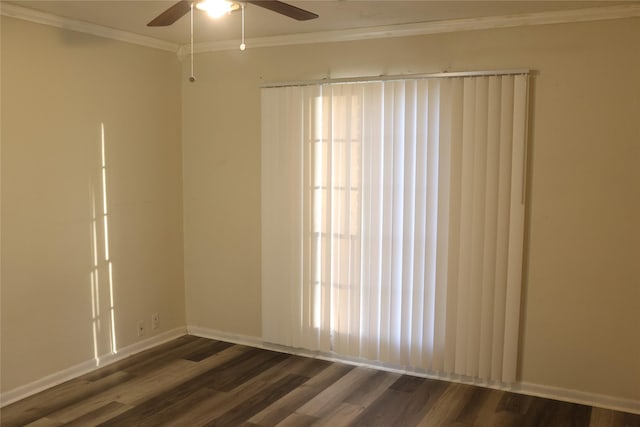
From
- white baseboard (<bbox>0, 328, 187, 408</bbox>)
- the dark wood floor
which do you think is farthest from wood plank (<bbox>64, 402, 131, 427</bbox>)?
white baseboard (<bbox>0, 328, 187, 408</bbox>)

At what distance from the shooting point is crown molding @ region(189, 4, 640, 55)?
3.48m

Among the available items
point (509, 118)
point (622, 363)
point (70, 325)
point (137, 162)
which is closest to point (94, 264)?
point (70, 325)

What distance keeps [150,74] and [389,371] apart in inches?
111

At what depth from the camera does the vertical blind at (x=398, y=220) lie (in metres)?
3.79

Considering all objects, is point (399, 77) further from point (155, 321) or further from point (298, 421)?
point (155, 321)

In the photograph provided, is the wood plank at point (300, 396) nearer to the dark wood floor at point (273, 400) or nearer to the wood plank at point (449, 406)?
the dark wood floor at point (273, 400)

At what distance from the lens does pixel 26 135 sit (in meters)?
3.69

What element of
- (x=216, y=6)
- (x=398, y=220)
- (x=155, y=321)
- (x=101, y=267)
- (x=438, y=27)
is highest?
(x=438, y=27)

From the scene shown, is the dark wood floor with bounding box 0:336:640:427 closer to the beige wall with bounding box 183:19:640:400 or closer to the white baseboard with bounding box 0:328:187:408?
the white baseboard with bounding box 0:328:187:408

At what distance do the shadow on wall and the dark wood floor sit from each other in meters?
0.25

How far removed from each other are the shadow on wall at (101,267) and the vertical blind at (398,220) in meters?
1.14

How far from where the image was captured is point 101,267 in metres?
4.27

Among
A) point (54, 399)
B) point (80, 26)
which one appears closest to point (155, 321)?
point (54, 399)

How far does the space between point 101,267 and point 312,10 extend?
2.29 meters
